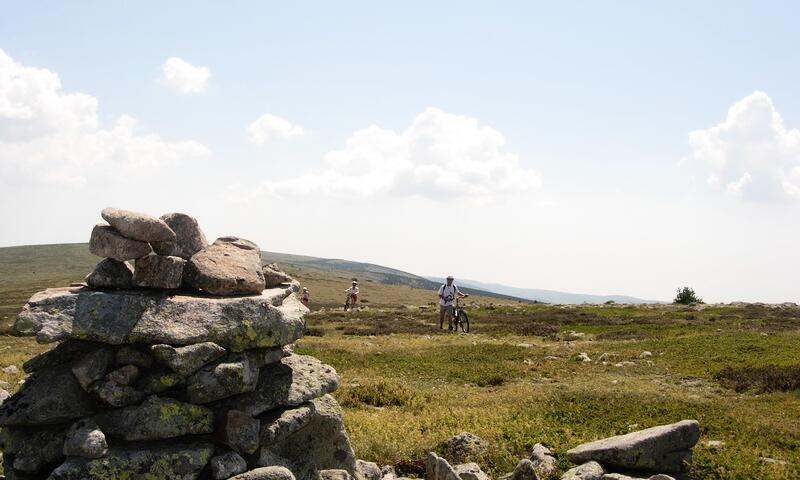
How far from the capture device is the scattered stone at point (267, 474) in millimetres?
10066

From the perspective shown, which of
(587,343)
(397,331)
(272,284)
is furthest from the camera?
(397,331)

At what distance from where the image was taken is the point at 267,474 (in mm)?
10172

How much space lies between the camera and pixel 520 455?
45.5ft

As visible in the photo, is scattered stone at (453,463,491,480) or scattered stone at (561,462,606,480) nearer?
scattered stone at (561,462,606,480)

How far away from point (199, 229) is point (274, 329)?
3152 mm

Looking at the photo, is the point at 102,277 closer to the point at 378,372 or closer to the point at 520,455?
the point at 520,455

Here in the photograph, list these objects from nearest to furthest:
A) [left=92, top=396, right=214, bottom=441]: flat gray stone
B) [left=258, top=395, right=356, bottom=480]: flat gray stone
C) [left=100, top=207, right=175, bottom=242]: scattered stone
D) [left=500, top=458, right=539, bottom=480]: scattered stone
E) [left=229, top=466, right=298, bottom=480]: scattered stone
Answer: [left=229, top=466, right=298, bottom=480]: scattered stone, [left=92, top=396, right=214, bottom=441]: flat gray stone, [left=100, top=207, right=175, bottom=242]: scattered stone, [left=258, top=395, right=356, bottom=480]: flat gray stone, [left=500, top=458, right=539, bottom=480]: scattered stone

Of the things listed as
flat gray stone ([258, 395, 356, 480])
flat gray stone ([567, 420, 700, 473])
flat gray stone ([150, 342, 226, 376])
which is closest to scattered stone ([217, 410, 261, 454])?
flat gray stone ([258, 395, 356, 480])

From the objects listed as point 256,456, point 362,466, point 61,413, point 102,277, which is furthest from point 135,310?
point 362,466

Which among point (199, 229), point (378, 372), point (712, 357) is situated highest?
point (199, 229)

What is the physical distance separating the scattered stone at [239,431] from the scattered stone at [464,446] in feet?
16.8

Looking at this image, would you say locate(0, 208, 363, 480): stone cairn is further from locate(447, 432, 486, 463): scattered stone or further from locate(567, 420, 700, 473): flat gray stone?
locate(567, 420, 700, 473): flat gray stone

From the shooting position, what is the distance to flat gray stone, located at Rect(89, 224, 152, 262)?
11.3m

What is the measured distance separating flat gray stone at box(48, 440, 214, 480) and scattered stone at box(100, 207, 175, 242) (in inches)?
151
